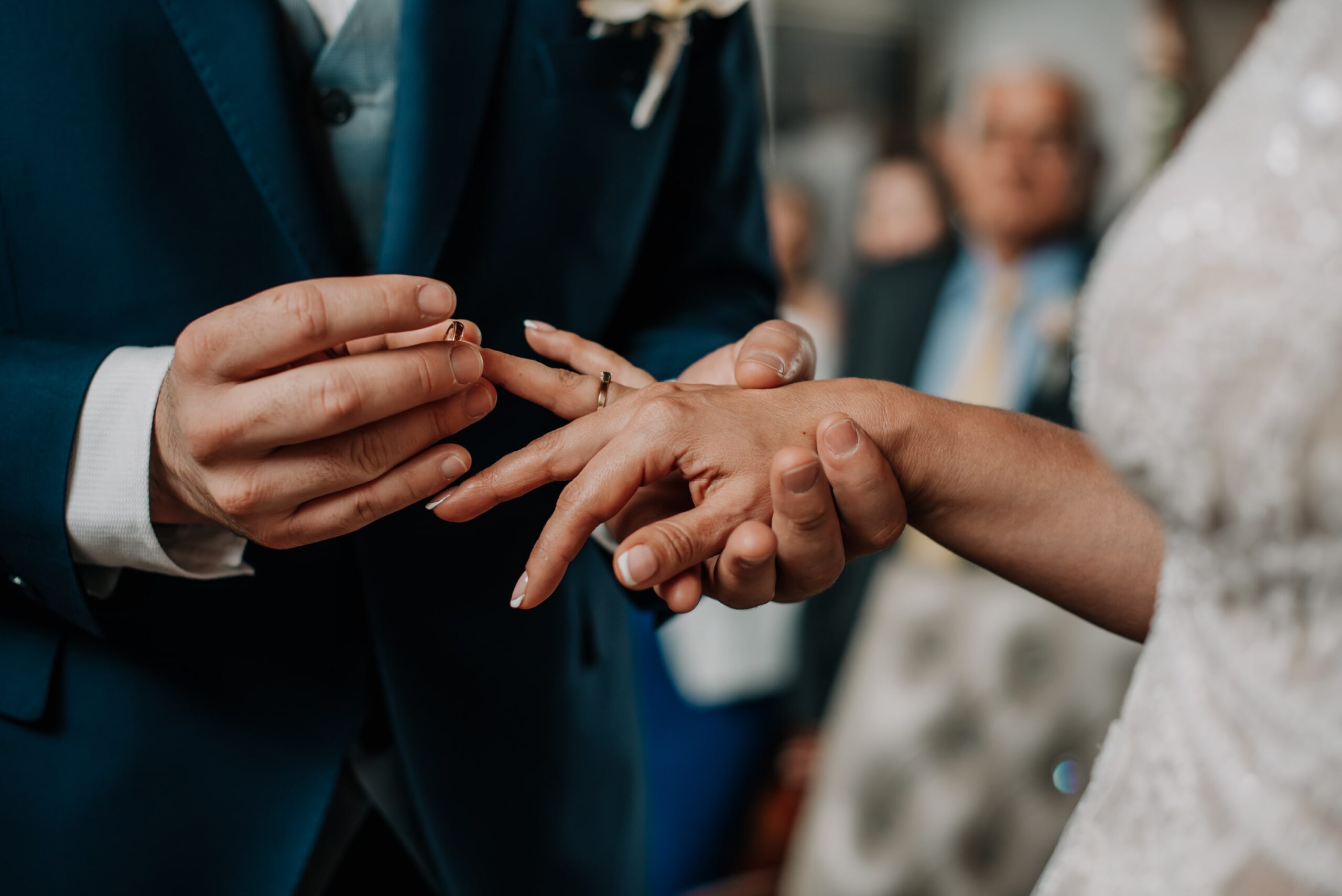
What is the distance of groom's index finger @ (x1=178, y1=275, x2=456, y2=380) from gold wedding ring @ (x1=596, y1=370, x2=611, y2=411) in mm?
272

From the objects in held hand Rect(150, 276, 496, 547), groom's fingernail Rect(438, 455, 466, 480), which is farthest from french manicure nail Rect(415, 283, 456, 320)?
groom's fingernail Rect(438, 455, 466, 480)

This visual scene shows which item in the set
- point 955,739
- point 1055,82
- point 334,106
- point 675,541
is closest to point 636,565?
point 675,541

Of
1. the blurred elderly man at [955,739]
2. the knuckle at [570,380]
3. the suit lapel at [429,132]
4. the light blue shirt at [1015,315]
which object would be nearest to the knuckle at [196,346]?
the suit lapel at [429,132]

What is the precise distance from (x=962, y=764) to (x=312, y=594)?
155cm

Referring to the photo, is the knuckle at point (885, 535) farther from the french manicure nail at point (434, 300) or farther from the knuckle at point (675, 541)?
the french manicure nail at point (434, 300)

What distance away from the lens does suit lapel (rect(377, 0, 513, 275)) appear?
2.73ft

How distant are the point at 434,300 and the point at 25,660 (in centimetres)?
49

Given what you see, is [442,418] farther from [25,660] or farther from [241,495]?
[25,660]

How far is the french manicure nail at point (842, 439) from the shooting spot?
80 cm

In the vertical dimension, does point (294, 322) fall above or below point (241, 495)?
above

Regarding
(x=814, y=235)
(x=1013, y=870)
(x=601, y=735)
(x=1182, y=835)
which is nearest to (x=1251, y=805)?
(x=1182, y=835)

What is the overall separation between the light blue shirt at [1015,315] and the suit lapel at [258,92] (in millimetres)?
2021

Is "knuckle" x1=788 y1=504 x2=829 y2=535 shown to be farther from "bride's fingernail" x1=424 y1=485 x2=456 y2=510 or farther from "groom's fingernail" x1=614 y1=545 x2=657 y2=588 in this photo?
"bride's fingernail" x1=424 y1=485 x2=456 y2=510

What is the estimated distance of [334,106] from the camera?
0.85 m
